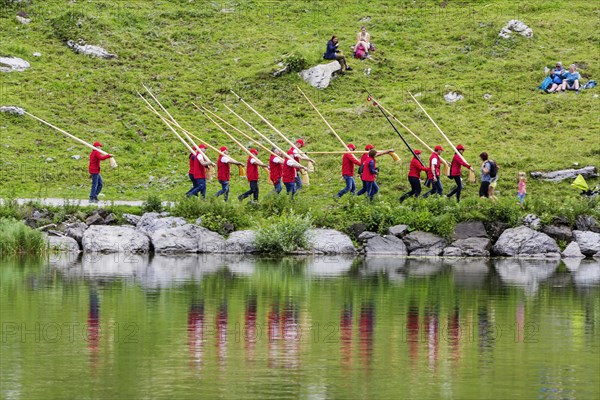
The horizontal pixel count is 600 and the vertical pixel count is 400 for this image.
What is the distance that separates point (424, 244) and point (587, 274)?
6631mm

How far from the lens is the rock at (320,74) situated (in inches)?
2194

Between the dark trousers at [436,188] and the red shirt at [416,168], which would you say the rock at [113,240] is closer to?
the red shirt at [416,168]

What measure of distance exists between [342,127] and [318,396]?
3570 centimetres

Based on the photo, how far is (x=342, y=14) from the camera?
64.4 meters

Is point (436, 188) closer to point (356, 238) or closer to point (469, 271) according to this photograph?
point (356, 238)

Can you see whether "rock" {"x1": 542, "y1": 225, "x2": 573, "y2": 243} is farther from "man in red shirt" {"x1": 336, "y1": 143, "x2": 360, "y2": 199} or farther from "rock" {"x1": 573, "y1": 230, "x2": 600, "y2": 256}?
"man in red shirt" {"x1": 336, "y1": 143, "x2": 360, "y2": 199}

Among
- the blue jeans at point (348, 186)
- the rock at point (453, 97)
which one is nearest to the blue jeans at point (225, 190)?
the blue jeans at point (348, 186)

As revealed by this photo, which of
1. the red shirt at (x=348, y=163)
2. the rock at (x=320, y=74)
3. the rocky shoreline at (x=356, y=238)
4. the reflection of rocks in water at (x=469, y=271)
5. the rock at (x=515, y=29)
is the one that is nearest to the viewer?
the reflection of rocks in water at (x=469, y=271)

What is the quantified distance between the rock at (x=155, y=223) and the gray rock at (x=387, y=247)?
575 cm

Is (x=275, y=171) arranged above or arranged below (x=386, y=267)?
above

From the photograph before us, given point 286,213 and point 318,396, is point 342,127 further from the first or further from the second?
point 318,396

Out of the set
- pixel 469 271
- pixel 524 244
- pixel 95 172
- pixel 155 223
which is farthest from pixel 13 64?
pixel 469 271

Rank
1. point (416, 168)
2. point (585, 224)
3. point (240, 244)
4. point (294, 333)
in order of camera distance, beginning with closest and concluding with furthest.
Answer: point (294, 333)
point (240, 244)
point (585, 224)
point (416, 168)

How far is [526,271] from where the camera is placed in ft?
110
